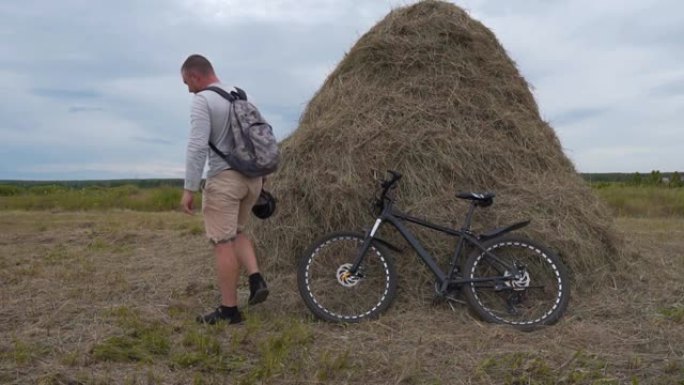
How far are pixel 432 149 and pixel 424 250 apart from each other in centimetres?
127

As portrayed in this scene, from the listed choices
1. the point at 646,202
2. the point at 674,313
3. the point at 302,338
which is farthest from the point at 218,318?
the point at 646,202

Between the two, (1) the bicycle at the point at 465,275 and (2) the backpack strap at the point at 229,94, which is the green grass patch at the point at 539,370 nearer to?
(1) the bicycle at the point at 465,275

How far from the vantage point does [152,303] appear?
583 centimetres

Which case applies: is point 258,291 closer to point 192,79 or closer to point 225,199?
point 225,199

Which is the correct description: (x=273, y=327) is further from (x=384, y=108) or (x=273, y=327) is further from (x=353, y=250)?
(x=384, y=108)

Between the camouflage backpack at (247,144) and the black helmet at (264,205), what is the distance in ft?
1.44

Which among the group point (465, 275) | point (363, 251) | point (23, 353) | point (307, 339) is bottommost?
point (23, 353)

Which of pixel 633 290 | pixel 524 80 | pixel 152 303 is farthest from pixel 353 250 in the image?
pixel 524 80

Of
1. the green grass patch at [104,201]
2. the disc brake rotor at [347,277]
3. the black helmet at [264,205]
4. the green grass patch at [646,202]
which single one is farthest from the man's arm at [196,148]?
the green grass patch at [104,201]

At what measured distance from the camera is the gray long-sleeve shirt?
4.66 m

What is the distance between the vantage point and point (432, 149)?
623 cm

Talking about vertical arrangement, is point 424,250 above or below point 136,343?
above

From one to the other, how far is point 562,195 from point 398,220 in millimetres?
1783

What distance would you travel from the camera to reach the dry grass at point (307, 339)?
13.1ft
